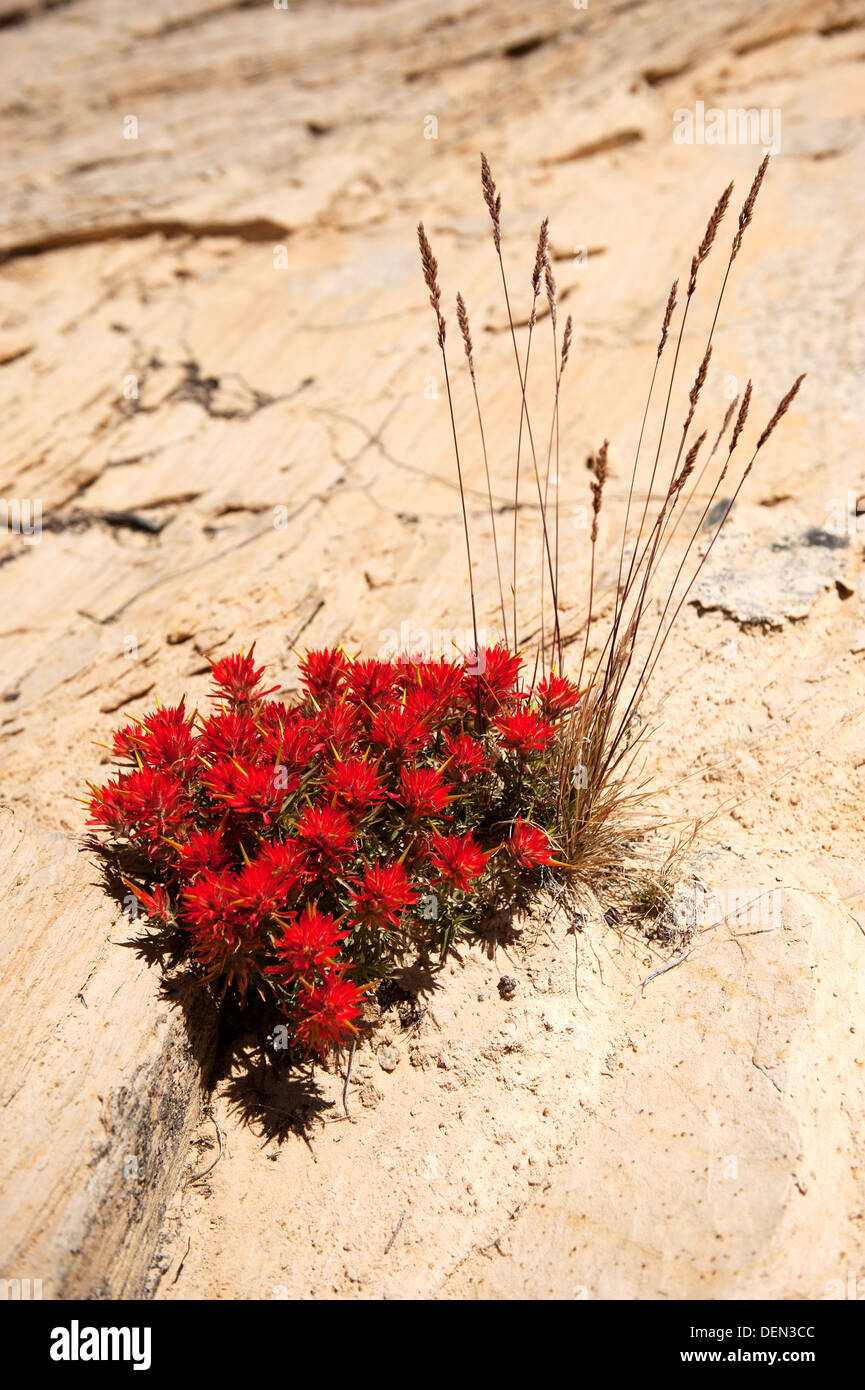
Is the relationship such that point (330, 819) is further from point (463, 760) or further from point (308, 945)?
point (463, 760)

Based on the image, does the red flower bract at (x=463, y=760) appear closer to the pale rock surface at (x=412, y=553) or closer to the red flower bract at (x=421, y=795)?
the red flower bract at (x=421, y=795)

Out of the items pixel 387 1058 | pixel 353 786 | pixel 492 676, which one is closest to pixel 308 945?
pixel 353 786

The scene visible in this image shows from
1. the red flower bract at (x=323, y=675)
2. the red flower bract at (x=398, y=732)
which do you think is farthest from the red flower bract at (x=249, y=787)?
the red flower bract at (x=323, y=675)

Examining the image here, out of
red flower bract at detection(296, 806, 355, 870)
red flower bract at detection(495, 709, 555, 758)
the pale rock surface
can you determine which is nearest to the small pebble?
the pale rock surface

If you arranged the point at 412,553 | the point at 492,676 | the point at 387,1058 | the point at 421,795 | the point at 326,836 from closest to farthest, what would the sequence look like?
1. the point at 326,836
2. the point at 421,795
3. the point at 387,1058
4. the point at 492,676
5. the point at 412,553

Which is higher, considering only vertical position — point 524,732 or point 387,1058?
point 524,732

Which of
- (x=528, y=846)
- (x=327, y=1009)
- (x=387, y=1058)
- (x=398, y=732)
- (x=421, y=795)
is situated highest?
(x=398, y=732)

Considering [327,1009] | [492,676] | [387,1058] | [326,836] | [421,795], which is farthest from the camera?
[492,676]
